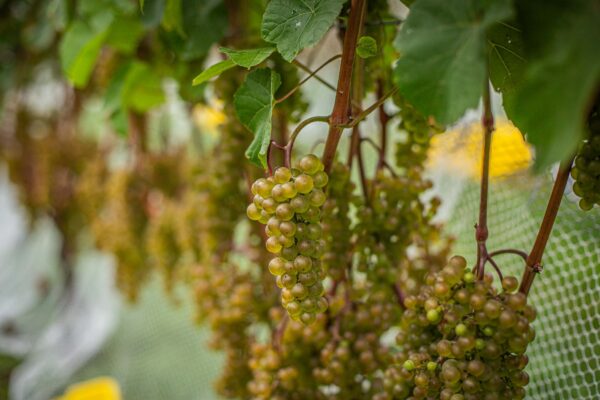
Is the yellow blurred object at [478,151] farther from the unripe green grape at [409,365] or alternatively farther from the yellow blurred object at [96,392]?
the yellow blurred object at [96,392]

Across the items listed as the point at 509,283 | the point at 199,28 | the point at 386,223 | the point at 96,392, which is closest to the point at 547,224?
the point at 509,283

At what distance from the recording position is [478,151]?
0.87m

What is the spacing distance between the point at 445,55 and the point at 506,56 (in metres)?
0.13

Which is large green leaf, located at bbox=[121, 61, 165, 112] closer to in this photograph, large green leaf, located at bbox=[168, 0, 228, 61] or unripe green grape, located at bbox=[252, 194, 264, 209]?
large green leaf, located at bbox=[168, 0, 228, 61]

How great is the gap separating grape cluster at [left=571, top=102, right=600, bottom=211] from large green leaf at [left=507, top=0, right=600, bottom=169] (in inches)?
4.5

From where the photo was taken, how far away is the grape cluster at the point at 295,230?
41 cm

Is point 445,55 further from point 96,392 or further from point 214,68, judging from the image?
point 96,392

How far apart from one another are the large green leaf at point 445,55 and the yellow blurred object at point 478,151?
0.47 metres

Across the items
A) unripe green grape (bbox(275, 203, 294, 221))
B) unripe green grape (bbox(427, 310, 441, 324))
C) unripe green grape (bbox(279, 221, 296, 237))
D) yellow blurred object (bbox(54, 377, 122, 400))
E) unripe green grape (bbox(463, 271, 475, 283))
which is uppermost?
yellow blurred object (bbox(54, 377, 122, 400))

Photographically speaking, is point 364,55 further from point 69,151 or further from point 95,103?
point 95,103

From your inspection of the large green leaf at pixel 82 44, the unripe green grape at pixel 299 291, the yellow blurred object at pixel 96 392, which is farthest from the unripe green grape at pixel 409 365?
the yellow blurred object at pixel 96 392

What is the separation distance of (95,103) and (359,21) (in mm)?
1531

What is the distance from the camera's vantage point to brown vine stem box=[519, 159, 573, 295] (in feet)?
1.37

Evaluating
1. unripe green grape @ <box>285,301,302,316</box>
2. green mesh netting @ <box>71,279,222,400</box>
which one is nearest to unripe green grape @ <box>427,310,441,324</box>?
unripe green grape @ <box>285,301,302,316</box>
